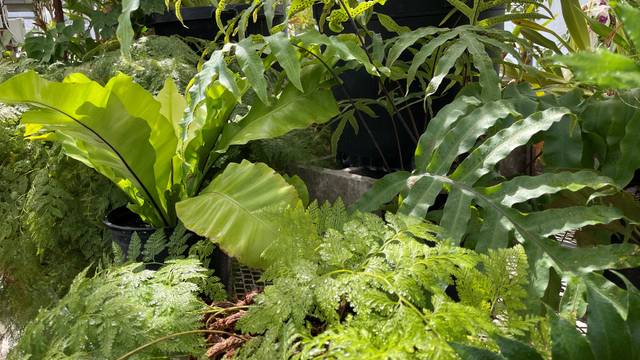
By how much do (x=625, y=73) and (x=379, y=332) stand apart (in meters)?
0.35

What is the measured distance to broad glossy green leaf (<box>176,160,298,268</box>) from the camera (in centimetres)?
104

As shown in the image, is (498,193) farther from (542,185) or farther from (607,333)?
(607,333)

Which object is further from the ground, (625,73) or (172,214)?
(625,73)

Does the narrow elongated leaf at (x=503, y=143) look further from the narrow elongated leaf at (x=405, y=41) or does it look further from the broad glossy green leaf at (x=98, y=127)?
the broad glossy green leaf at (x=98, y=127)

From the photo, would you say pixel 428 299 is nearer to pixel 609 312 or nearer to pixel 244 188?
pixel 609 312

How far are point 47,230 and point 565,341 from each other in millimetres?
1218

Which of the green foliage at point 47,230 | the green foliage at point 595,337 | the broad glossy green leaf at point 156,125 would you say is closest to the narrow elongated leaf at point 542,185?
the green foliage at point 595,337

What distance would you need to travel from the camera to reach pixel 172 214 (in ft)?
4.42

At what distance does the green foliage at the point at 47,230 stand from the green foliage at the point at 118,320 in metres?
0.62

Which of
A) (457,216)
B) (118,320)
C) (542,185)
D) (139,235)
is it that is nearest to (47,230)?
(139,235)

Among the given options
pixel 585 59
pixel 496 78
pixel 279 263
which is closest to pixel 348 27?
pixel 496 78

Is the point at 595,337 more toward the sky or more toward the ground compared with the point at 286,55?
more toward the ground

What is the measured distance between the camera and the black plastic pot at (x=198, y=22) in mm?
2189

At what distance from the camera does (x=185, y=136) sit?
108 centimetres
